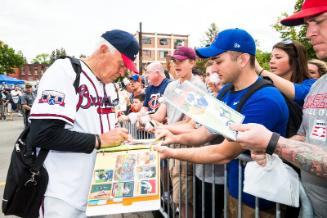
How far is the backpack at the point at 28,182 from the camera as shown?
2033mm

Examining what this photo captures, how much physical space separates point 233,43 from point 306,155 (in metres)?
1.15

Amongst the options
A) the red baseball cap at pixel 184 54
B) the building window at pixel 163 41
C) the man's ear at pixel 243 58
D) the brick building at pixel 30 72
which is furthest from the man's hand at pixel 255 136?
the brick building at pixel 30 72

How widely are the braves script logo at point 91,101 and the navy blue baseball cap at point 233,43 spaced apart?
0.88 metres

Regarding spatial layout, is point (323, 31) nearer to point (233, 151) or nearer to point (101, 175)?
point (233, 151)

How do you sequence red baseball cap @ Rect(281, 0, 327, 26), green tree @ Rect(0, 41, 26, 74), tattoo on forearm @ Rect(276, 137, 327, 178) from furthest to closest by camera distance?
green tree @ Rect(0, 41, 26, 74), red baseball cap @ Rect(281, 0, 327, 26), tattoo on forearm @ Rect(276, 137, 327, 178)

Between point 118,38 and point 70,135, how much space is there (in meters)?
0.80

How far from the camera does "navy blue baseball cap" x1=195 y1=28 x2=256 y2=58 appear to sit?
228cm

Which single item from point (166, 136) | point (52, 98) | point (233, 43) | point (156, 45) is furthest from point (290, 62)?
point (156, 45)

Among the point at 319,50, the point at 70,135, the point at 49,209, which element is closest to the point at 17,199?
the point at 49,209

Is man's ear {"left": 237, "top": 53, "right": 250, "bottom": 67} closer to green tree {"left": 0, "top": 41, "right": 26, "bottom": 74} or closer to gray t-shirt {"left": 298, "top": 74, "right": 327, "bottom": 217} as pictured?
gray t-shirt {"left": 298, "top": 74, "right": 327, "bottom": 217}

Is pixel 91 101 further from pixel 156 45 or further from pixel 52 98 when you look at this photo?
pixel 156 45

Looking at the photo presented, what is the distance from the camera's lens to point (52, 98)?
76.7 inches

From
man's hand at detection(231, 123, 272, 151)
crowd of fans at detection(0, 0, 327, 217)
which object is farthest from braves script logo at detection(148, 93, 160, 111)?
man's hand at detection(231, 123, 272, 151)

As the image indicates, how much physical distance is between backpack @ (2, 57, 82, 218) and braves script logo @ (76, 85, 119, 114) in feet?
0.21
